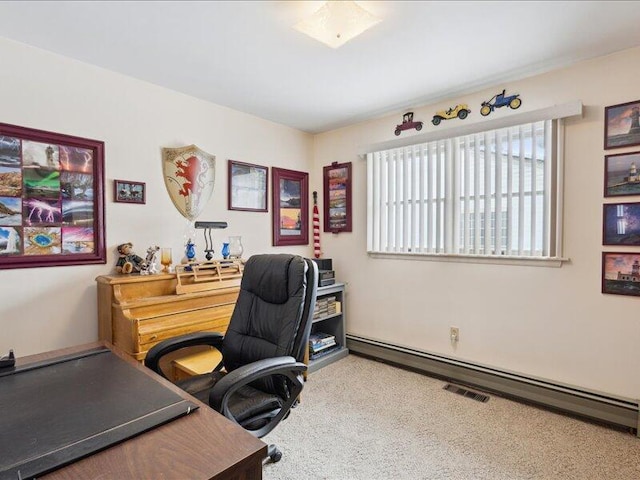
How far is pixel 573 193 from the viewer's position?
2348 millimetres

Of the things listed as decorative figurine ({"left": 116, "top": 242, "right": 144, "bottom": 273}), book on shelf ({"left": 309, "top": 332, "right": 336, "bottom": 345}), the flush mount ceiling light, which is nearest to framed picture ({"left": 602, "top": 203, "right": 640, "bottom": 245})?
the flush mount ceiling light

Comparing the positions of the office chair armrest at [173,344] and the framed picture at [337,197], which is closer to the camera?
the office chair armrest at [173,344]

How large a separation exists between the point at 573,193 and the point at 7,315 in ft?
12.1

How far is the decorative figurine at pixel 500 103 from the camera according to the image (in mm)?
2561

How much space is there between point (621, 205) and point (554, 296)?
0.72 metres

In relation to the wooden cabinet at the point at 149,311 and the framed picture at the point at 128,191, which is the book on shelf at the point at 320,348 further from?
the framed picture at the point at 128,191

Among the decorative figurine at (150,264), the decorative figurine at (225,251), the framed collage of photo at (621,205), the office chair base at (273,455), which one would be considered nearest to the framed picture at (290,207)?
the decorative figurine at (225,251)

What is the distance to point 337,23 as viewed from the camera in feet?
5.92

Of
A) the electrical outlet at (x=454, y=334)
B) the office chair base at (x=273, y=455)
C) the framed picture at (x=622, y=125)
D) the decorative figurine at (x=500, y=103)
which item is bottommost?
the office chair base at (x=273, y=455)

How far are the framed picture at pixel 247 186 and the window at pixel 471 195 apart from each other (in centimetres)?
107

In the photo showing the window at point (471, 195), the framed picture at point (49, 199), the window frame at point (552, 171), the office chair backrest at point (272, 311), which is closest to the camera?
the office chair backrest at point (272, 311)

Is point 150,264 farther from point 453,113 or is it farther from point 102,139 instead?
point 453,113

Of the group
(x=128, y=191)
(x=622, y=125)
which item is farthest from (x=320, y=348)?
(x=622, y=125)

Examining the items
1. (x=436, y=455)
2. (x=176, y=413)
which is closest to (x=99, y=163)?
(x=176, y=413)
